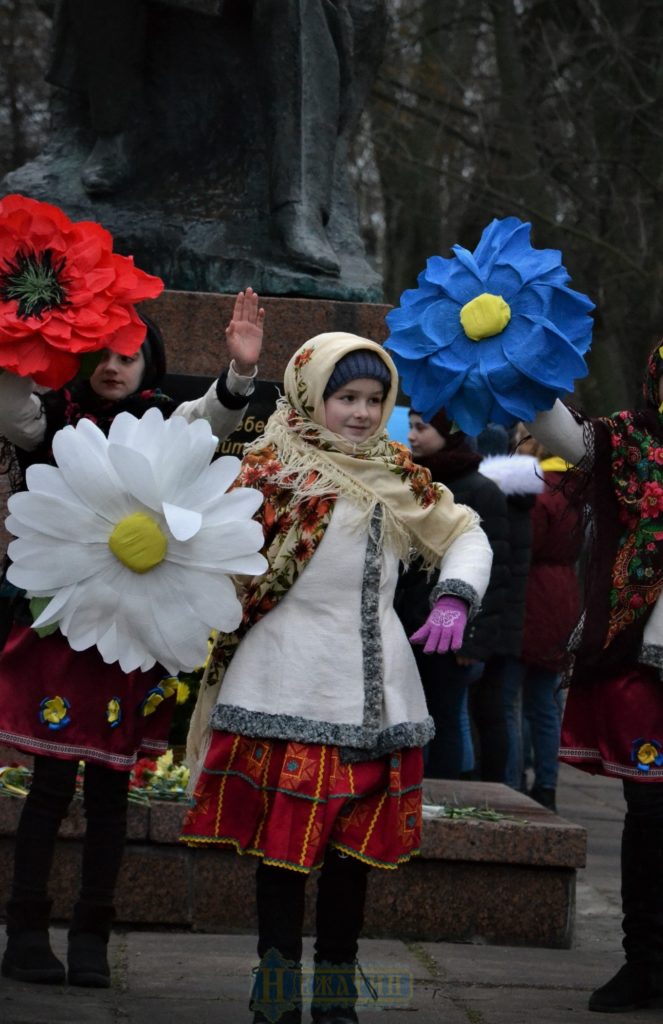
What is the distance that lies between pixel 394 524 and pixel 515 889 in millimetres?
1610

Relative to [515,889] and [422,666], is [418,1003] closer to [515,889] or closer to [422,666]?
[515,889]

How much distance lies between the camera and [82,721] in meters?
4.22

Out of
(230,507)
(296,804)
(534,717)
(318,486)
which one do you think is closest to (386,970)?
(296,804)

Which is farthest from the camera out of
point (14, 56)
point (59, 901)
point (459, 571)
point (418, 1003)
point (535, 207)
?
point (14, 56)

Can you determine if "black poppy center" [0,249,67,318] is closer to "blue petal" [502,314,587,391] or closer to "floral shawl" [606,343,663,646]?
"blue petal" [502,314,587,391]

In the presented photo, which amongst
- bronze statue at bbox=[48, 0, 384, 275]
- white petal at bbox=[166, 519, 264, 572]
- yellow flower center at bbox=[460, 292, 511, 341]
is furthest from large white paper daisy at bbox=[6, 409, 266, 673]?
bronze statue at bbox=[48, 0, 384, 275]

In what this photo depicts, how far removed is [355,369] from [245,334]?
28 cm

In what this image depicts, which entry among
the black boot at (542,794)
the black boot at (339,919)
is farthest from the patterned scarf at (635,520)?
the black boot at (542,794)

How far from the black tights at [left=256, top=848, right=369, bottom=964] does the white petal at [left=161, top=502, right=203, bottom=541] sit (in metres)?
0.75

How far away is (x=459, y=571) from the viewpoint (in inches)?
156

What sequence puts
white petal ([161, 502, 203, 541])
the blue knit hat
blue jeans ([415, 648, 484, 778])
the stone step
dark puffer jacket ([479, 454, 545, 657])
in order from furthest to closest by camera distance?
dark puffer jacket ([479, 454, 545, 657]) → blue jeans ([415, 648, 484, 778]) → the stone step → the blue knit hat → white petal ([161, 502, 203, 541])

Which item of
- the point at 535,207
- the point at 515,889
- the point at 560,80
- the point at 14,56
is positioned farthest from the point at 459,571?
the point at 14,56

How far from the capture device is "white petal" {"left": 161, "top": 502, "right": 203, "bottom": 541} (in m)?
3.62

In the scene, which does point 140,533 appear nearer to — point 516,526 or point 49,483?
point 49,483
